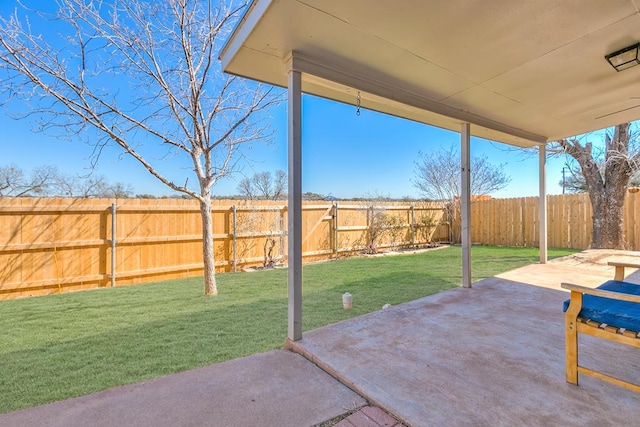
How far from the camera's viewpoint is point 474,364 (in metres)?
2.11

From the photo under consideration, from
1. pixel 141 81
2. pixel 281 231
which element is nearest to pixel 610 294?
pixel 141 81

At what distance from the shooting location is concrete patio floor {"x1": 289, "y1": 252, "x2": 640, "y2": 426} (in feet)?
5.28

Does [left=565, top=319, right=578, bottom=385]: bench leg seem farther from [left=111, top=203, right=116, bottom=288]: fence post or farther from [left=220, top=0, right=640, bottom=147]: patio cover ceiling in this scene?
[left=111, top=203, right=116, bottom=288]: fence post

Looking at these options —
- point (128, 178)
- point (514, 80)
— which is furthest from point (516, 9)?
point (128, 178)

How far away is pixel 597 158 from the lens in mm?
7602

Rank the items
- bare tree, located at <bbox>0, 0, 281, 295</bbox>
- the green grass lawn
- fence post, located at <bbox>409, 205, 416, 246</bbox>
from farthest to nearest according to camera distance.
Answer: fence post, located at <bbox>409, 205, 416, 246</bbox> → bare tree, located at <bbox>0, 0, 281, 295</bbox> → the green grass lawn

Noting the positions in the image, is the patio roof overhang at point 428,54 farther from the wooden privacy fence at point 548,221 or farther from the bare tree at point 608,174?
the wooden privacy fence at point 548,221

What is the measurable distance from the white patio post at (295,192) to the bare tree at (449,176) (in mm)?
10919

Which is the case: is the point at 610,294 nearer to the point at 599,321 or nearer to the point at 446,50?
the point at 599,321

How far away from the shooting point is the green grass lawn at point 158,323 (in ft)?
7.54

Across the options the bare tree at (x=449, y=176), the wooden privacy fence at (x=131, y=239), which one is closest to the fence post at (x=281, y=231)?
the wooden privacy fence at (x=131, y=239)

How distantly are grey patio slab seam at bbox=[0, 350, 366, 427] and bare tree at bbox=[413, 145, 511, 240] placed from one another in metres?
11.5

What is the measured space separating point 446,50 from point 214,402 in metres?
3.05

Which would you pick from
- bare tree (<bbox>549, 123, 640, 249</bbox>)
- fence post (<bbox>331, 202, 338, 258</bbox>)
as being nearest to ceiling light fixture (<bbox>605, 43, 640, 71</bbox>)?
bare tree (<bbox>549, 123, 640, 249</bbox>)
